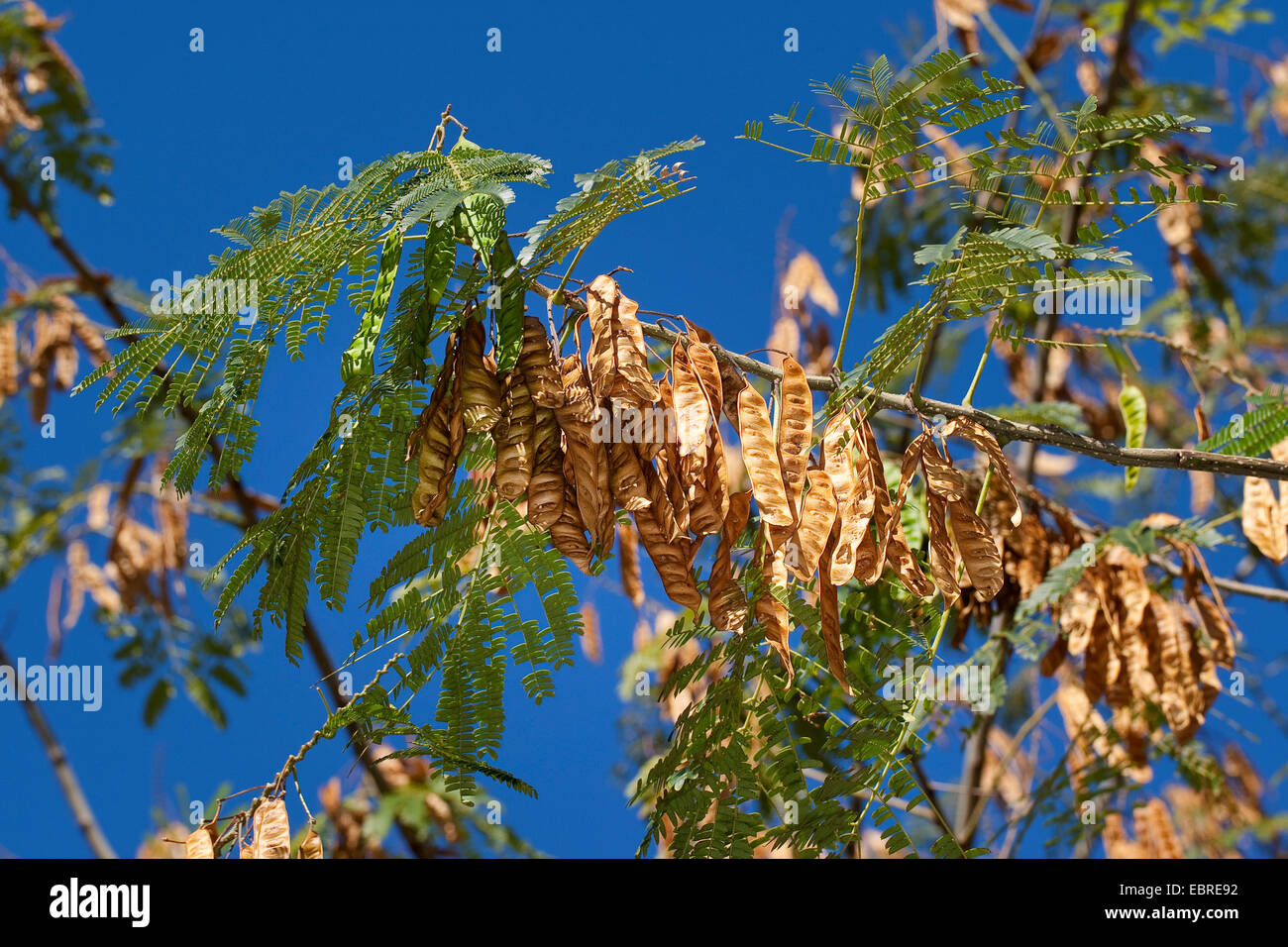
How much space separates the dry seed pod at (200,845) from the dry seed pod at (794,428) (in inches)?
48.5

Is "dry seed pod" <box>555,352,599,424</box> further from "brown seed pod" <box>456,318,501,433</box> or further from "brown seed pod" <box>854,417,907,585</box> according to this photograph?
"brown seed pod" <box>854,417,907,585</box>

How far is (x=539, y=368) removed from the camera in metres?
1.67

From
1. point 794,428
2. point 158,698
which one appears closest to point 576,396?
point 794,428

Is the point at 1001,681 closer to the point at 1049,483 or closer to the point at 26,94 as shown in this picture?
the point at 1049,483

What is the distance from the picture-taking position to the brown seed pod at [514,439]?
1.63 m

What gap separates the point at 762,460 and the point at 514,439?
357 mm

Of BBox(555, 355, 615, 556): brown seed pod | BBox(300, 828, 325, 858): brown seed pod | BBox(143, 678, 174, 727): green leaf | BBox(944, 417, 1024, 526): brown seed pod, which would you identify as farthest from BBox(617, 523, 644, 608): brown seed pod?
BBox(143, 678, 174, 727): green leaf

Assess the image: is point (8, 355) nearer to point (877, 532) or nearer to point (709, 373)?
point (709, 373)

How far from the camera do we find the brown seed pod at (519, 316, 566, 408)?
1.64 m

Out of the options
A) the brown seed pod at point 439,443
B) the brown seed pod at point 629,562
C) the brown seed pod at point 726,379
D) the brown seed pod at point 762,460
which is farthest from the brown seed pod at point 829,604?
the brown seed pod at point 629,562

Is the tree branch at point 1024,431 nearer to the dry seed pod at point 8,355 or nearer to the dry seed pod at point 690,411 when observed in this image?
the dry seed pod at point 690,411

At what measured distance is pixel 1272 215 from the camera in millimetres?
5625

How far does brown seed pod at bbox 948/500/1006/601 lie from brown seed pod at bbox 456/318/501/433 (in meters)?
0.71
